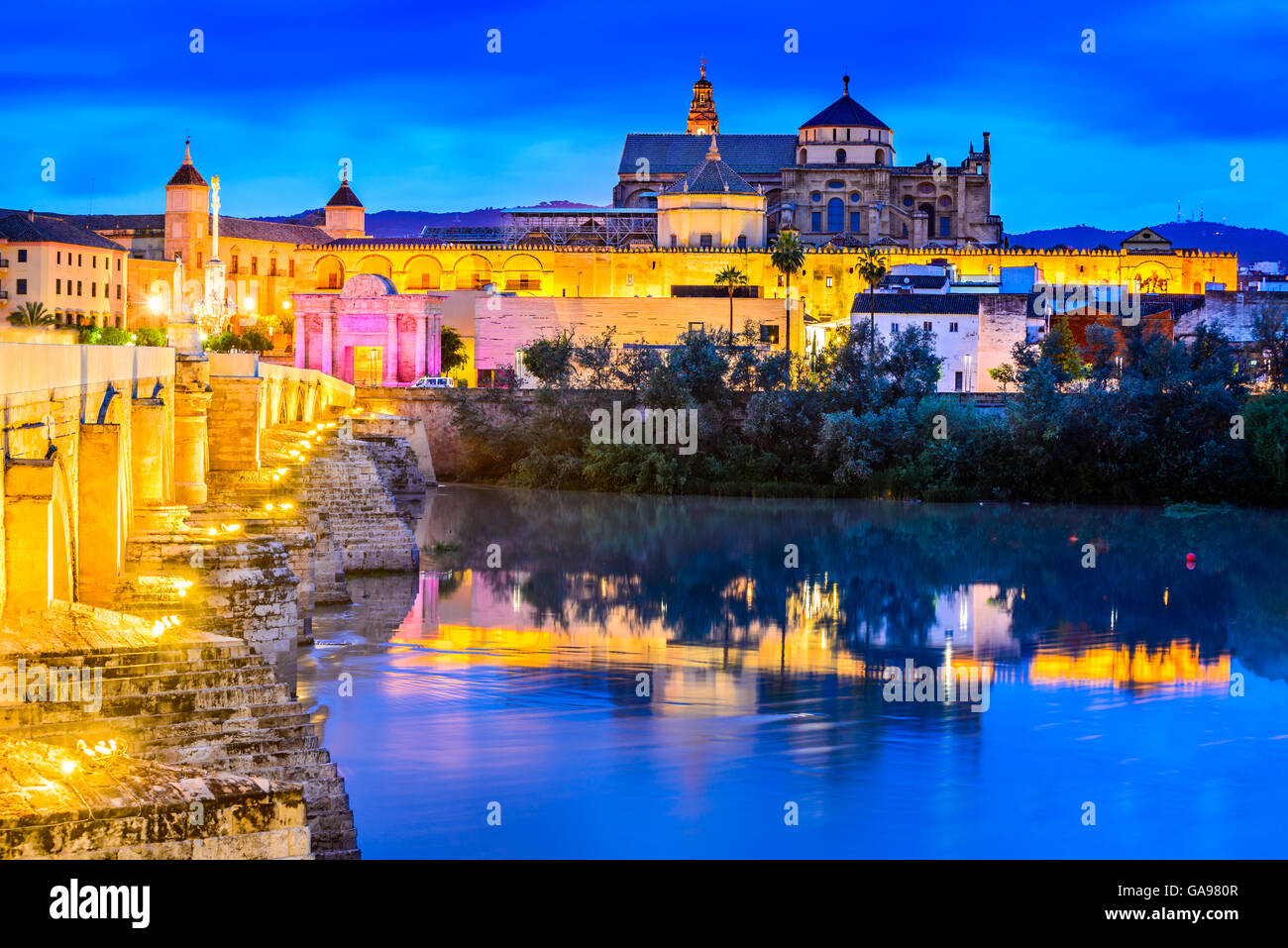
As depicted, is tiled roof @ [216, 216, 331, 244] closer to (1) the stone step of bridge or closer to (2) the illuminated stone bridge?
(2) the illuminated stone bridge

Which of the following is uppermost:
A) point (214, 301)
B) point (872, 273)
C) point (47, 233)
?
point (47, 233)

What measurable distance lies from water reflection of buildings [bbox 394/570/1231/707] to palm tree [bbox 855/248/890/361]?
2210 centimetres

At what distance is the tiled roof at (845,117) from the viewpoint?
72562 mm

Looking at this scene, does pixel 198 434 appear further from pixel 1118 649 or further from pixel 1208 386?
pixel 1208 386

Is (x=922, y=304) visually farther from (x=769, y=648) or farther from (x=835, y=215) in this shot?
(x=769, y=648)

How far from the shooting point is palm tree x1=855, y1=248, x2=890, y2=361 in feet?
148

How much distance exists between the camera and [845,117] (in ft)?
239

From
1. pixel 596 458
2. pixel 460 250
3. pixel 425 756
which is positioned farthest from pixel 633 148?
pixel 425 756

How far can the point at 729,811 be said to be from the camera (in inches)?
476

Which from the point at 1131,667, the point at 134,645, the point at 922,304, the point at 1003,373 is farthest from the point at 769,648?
the point at 922,304

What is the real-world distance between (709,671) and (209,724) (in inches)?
402

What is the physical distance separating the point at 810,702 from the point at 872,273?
140 feet

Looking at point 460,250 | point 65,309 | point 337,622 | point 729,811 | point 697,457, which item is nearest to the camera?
point 729,811

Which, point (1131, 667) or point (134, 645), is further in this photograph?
point (1131, 667)
